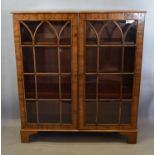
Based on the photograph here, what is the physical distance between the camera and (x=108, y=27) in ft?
6.27

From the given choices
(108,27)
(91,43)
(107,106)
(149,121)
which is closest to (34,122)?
(107,106)

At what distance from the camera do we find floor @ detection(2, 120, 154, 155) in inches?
79.9

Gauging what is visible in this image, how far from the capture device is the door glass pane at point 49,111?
2.10 m

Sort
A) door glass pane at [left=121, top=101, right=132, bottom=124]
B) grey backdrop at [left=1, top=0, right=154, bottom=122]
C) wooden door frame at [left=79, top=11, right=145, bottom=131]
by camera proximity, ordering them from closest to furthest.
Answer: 1. wooden door frame at [left=79, top=11, right=145, bottom=131]
2. door glass pane at [left=121, top=101, right=132, bottom=124]
3. grey backdrop at [left=1, top=0, right=154, bottom=122]

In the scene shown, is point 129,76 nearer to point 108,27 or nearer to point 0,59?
point 108,27

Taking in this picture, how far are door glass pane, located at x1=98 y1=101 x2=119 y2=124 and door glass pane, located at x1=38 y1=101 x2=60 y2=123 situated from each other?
368 millimetres

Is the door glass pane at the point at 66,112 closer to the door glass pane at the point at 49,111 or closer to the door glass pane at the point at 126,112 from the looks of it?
the door glass pane at the point at 49,111

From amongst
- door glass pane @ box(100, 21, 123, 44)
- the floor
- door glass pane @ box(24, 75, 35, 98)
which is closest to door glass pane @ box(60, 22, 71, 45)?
door glass pane @ box(100, 21, 123, 44)

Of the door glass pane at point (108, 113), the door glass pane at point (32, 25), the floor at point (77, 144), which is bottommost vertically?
the floor at point (77, 144)

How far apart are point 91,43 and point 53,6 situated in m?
0.63

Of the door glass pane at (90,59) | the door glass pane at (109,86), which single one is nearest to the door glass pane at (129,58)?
the door glass pane at (109,86)

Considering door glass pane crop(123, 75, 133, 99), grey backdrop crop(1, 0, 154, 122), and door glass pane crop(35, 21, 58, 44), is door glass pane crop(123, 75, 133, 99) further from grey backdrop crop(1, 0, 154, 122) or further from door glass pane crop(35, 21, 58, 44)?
door glass pane crop(35, 21, 58, 44)

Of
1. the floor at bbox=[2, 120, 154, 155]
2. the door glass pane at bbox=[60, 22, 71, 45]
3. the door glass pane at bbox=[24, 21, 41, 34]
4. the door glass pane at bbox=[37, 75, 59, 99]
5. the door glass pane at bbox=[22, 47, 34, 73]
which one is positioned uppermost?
the door glass pane at bbox=[24, 21, 41, 34]

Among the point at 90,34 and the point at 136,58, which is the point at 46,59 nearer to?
the point at 90,34
